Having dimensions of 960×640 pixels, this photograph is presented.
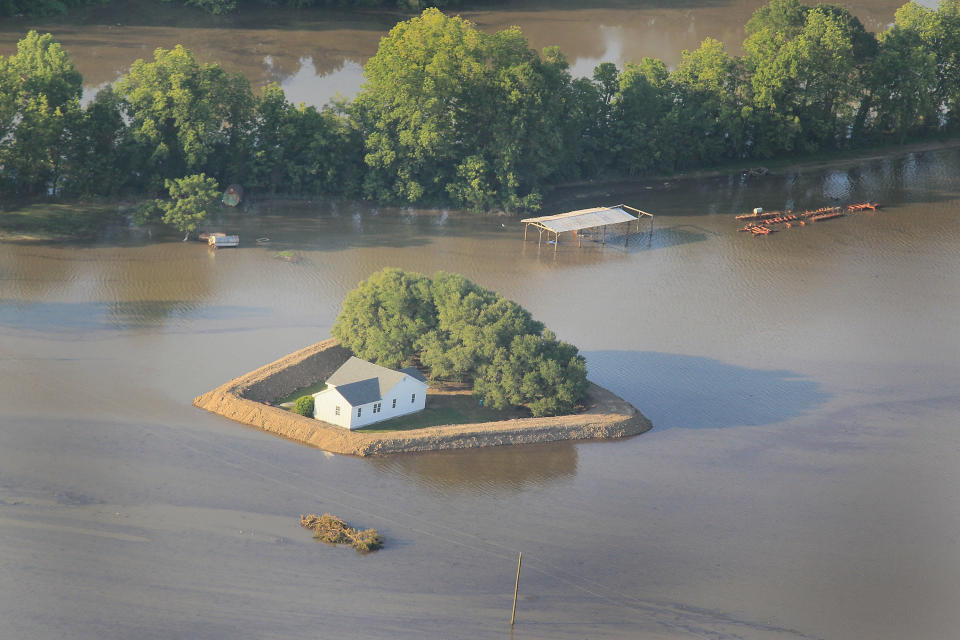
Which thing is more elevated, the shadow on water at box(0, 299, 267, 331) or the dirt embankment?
the shadow on water at box(0, 299, 267, 331)

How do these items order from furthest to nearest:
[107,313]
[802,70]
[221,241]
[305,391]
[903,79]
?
[903,79] < [802,70] < [221,241] < [107,313] < [305,391]

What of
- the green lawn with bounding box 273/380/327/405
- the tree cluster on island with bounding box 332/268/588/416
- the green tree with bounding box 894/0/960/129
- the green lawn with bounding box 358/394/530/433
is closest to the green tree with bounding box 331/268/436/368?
the tree cluster on island with bounding box 332/268/588/416

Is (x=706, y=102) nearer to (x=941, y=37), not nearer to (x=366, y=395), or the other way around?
(x=941, y=37)

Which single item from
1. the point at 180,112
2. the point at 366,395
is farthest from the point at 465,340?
the point at 180,112

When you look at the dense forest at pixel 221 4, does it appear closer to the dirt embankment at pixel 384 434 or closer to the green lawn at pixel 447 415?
the dirt embankment at pixel 384 434

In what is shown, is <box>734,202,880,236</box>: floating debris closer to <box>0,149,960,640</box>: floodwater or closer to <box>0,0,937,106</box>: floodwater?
<box>0,149,960,640</box>: floodwater

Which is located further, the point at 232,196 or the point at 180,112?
the point at 232,196
